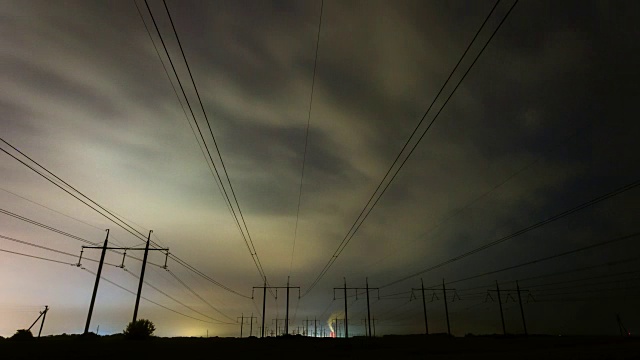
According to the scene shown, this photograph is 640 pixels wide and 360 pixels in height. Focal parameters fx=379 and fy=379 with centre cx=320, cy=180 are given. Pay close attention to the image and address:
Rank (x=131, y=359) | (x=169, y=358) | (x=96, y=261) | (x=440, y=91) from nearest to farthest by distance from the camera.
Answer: (x=440, y=91), (x=131, y=359), (x=169, y=358), (x=96, y=261)

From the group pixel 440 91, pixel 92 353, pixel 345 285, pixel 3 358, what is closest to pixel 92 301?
pixel 92 353

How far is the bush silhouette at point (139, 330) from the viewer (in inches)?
1513

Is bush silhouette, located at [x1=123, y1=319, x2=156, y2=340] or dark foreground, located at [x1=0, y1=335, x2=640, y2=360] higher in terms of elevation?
bush silhouette, located at [x1=123, y1=319, x2=156, y2=340]

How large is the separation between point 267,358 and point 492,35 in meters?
22.7

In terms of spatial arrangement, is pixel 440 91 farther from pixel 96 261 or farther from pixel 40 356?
pixel 96 261

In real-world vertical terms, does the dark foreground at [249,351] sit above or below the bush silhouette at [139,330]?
below

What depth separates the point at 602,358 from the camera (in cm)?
1939

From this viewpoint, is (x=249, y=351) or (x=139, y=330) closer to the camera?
(x=249, y=351)

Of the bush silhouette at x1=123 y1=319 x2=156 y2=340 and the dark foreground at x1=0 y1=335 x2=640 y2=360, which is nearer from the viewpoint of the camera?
the dark foreground at x1=0 y1=335 x2=640 y2=360

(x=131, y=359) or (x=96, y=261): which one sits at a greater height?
(x=96, y=261)

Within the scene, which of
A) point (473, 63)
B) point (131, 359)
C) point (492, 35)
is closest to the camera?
point (492, 35)

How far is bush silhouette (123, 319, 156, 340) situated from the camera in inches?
1513

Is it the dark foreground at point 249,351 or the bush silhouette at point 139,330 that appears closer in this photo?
the dark foreground at point 249,351

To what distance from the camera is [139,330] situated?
1545 inches
